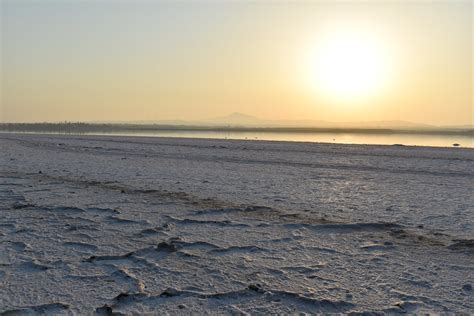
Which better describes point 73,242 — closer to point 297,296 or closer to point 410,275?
point 297,296

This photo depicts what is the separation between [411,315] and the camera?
3.27 meters

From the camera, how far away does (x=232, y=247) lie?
4.94 metres

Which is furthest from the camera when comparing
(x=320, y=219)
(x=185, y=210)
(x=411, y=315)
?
(x=185, y=210)

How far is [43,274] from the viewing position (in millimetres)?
4023

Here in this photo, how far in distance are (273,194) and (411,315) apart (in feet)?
17.7

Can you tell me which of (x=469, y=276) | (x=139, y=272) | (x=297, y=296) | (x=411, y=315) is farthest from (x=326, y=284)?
(x=139, y=272)

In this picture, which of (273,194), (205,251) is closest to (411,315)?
(205,251)

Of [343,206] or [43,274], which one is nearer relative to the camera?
[43,274]

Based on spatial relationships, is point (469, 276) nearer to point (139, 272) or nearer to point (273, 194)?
point (139, 272)

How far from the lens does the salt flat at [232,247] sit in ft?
11.6

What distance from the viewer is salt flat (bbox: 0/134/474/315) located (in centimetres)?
354

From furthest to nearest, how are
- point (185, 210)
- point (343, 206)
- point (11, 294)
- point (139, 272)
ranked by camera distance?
1. point (343, 206)
2. point (185, 210)
3. point (139, 272)
4. point (11, 294)

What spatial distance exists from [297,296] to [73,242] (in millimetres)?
2805

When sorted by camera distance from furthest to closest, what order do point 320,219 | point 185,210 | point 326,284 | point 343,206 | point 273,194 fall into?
point 273,194
point 343,206
point 185,210
point 320,219
point 326,284
